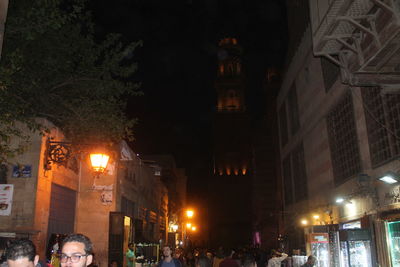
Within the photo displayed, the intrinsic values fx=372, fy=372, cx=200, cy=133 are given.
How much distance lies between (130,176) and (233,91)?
51262 mm

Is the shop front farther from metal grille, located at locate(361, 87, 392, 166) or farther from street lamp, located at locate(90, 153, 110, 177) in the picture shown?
street lamp, located at locate(90, 153, 110, 177)

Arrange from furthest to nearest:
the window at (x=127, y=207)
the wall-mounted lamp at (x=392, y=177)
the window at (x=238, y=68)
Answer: the window at (x=238, y=68) → the window at (x=127, y=207) → the wall-mounted lamp at (x=392, y=177)

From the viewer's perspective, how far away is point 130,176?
1778 cm

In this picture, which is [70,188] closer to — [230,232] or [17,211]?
[17,211]

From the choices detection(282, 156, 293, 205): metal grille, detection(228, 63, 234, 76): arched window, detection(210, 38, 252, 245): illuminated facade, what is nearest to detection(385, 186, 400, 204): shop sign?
detection(282, 156, 293, 205): metal grille

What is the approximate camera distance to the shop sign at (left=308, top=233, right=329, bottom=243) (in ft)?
44.5

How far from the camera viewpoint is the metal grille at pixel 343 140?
15.1 meters

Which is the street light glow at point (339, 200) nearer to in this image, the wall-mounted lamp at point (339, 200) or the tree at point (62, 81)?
the wall-mounted lamp at point (339, 200)

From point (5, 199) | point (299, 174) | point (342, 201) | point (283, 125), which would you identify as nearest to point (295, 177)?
point (299, 174)

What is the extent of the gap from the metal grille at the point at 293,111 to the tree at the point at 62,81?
53.7 ft

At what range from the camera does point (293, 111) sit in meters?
26.8

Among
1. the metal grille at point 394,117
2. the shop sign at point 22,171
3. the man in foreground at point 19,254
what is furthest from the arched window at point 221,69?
the man in foreground at point 19,254

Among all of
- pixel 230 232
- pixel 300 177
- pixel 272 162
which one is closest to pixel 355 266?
pixel 300 177

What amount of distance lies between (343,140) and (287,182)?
13.9 metres
